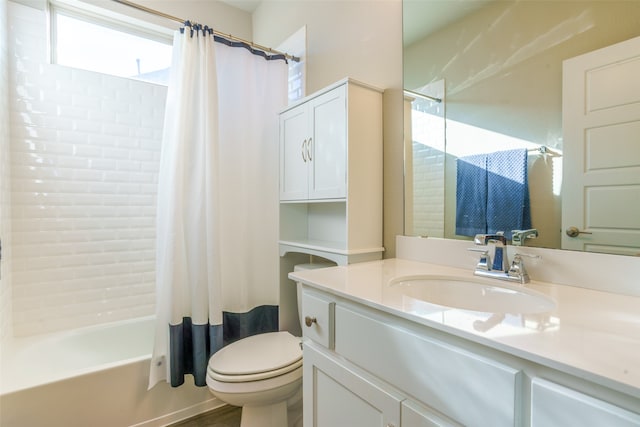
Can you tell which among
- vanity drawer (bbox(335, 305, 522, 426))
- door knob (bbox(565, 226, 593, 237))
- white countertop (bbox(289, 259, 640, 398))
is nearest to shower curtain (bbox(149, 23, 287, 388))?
white countertop (bbox(289, 259, 640, 398))

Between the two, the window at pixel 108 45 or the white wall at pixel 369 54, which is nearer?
the white wall at pixel 369 54

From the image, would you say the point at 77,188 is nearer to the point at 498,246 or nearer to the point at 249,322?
the point at 249,322

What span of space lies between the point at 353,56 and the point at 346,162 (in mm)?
677

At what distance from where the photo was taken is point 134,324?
2227 mm

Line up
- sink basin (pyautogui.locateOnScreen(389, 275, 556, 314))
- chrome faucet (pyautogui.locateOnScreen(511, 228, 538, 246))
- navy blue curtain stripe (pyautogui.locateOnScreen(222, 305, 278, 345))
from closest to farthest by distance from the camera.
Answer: sink basin (pyautogui.locateOnScreen(389, 275, 556, 314)) → chrome faucet (pyautogui.locateOnScreen(511, 228, 538, 246)) → navy blue curtain stripe (pyautogui.locateOnScreen(222, 305, 278, 345))

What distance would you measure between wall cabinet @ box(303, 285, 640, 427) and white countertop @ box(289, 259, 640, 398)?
3 cm

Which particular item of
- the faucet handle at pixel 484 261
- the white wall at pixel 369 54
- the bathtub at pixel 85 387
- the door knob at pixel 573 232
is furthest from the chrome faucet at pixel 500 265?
the bathtub at pixel 85 387

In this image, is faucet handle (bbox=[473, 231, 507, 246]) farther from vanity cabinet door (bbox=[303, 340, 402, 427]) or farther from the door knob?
vanity cabinet door (bbox=[303, 340, 402, 427])

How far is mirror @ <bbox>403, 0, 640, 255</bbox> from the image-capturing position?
0.99m

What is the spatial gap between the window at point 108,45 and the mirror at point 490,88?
1.94 m

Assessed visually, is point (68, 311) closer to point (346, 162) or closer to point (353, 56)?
point (346, 162)

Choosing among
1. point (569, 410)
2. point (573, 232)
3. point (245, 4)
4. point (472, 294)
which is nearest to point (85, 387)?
point (472, 294)

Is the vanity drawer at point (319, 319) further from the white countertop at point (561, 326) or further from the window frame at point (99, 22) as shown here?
the window frame at point (99, 22)

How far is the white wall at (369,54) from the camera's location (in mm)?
1453
